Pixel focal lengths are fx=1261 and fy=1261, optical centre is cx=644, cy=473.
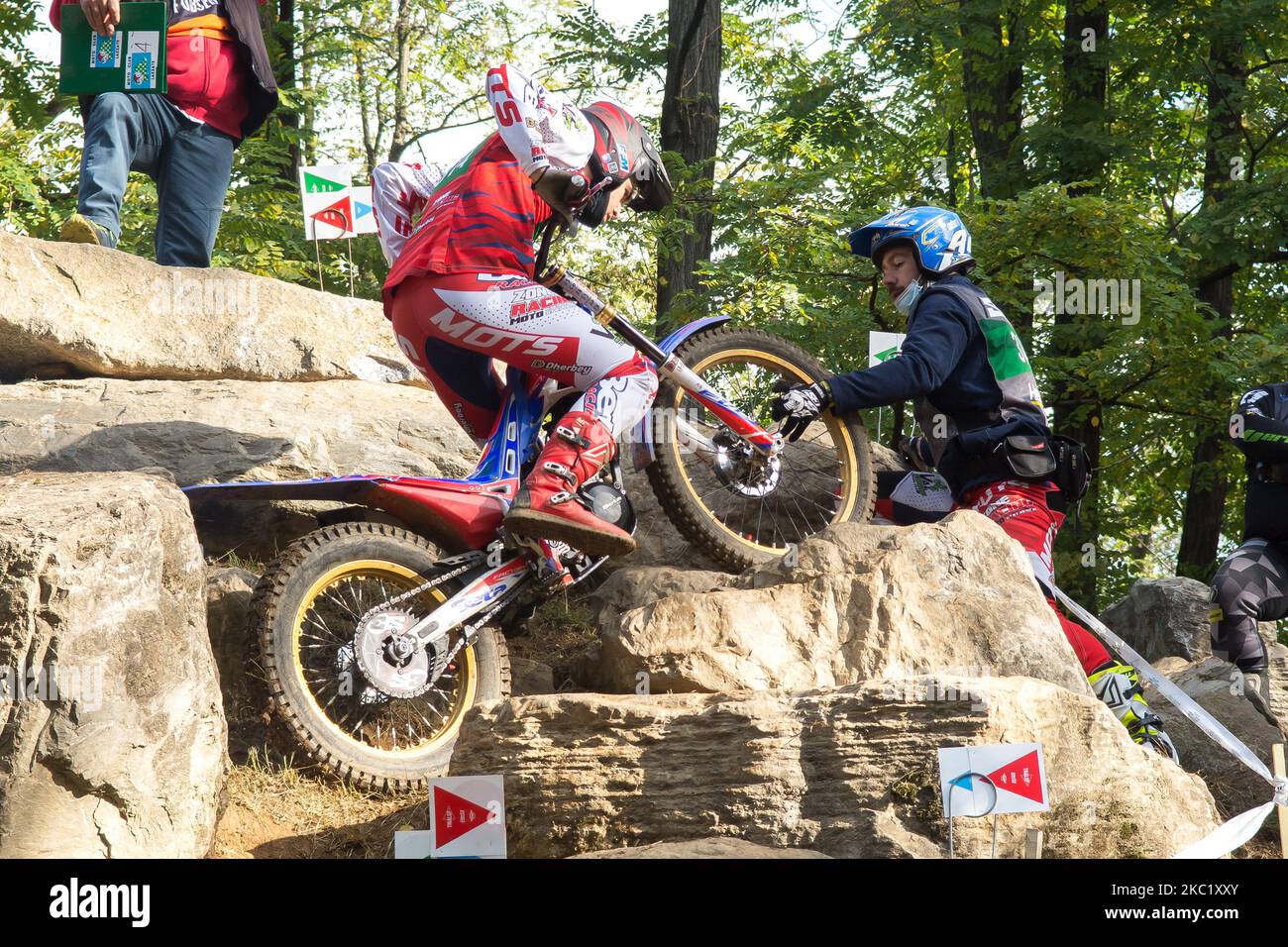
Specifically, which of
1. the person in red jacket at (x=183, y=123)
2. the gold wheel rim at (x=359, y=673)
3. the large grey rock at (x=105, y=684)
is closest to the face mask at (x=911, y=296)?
the gold wheel rim at (x=359, y=673)

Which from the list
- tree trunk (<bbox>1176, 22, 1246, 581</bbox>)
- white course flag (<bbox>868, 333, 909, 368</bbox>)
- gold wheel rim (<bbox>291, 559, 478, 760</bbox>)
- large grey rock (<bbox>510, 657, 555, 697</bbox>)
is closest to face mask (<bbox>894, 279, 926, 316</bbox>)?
white course flag (<bbox>868, 333, 909, 368</bbox>)

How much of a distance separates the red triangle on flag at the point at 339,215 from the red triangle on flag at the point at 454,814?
5668 millimetres

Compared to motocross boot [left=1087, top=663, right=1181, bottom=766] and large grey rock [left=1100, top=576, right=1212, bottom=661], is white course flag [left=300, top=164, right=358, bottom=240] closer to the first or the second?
motocross boot [left=1087, top=663, right=1181, bottom=766]

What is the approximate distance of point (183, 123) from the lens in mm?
6750

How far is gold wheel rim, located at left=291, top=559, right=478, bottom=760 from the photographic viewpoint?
4.45 m

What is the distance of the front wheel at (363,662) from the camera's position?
14.5 feet

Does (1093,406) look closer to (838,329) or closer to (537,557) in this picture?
(838,329)

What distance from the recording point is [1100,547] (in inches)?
525

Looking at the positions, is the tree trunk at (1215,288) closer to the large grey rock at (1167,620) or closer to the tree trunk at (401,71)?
the large grey rock at (1167,620)

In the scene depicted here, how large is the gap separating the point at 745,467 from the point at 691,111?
22.6ft

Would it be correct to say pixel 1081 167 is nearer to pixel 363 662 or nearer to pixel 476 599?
pixel 476 599

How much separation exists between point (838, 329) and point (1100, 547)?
15.8ft

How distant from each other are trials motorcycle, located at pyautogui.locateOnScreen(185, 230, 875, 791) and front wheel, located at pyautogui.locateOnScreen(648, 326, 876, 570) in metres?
0.01

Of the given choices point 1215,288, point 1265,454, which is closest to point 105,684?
point 1265,454
